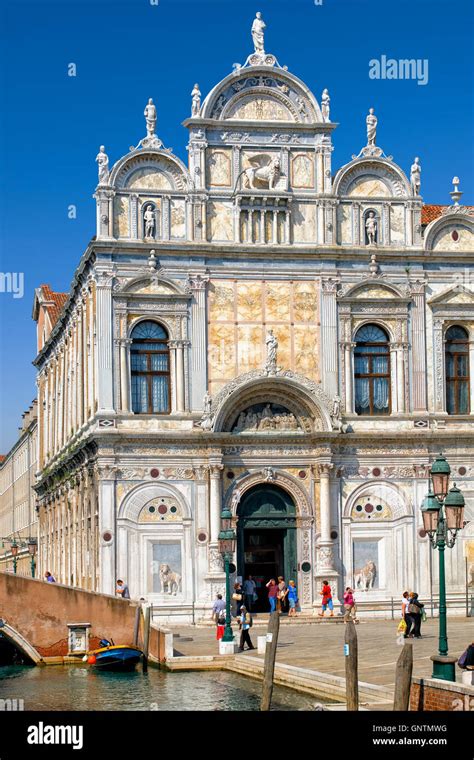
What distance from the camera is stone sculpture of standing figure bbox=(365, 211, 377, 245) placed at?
A: 4184 centimetres

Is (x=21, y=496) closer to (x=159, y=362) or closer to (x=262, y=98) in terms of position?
(x=159, y=362)

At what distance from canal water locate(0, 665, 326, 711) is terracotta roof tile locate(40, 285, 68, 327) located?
2561cm

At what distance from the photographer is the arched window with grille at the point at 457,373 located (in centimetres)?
4203

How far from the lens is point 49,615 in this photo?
36.3m

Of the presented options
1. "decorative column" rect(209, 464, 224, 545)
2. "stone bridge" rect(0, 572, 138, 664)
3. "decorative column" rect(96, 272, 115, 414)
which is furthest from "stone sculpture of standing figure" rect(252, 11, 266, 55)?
"stone bridge" rect(0, 572, 138, 664)

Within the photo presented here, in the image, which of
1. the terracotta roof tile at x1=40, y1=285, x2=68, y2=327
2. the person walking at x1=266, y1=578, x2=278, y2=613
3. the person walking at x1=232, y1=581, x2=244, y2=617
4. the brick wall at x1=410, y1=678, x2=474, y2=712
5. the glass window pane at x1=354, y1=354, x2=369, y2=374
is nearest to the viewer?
the brick wall at x1=410, y1=678, x2=474, y2=712

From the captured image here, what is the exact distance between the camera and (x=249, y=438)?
40.6m

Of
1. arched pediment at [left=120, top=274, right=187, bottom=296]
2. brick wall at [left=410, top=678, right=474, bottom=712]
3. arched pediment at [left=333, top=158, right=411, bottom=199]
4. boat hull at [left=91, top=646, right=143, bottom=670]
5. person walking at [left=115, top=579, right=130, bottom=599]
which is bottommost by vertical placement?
boat hull at [left=91, top=646, right=143, bottom=670]

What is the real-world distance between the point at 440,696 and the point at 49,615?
691 inches

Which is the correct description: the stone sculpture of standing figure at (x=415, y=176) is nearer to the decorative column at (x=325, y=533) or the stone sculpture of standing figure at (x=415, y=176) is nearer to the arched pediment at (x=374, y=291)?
the arched pediment at (x=374, y=291)

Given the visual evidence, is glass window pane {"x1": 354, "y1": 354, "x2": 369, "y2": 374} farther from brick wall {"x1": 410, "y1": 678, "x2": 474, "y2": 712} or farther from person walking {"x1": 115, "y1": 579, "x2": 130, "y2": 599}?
brick wall {"x1": 410, "y1": 678, "x2": 474, "y2": 712}

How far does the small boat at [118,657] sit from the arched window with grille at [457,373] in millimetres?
13159

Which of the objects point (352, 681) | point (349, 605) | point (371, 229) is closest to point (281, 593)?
point (349, 605)

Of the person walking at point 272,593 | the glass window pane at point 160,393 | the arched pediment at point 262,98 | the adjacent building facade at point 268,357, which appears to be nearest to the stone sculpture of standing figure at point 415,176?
the adjacent building facade at point 268,357
